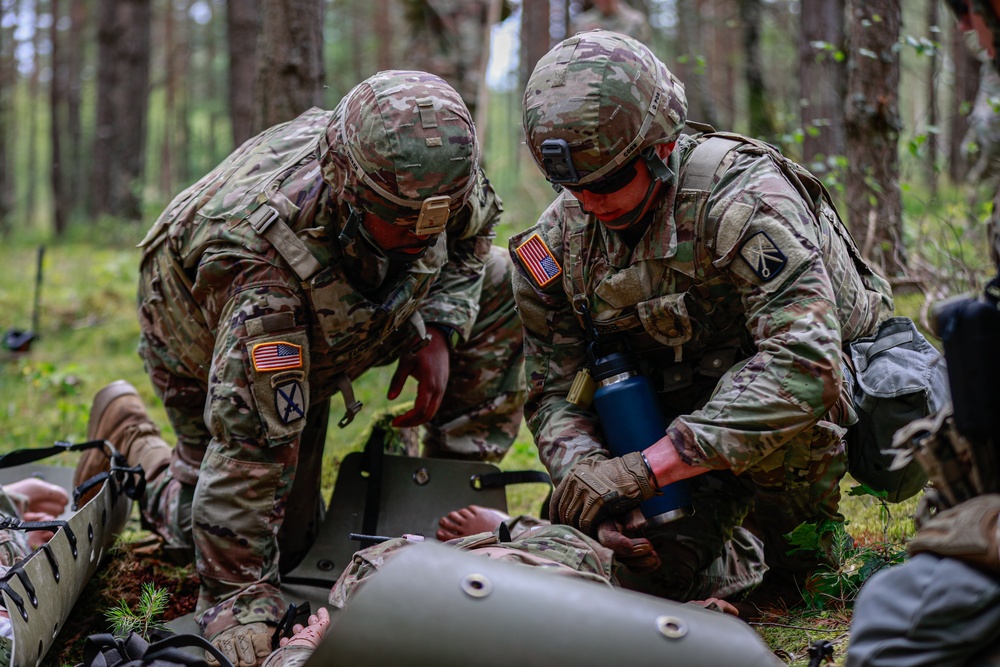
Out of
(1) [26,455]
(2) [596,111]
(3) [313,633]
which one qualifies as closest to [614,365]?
(2) [596,111]

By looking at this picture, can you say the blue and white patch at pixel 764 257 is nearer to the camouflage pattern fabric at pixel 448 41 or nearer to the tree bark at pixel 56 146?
the camouflage pattern fabric at pixel 448 41

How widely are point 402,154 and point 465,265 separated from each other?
1.12 meters

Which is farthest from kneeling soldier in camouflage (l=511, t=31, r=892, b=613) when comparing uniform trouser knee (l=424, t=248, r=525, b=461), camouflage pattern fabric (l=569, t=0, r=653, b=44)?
camouflage pattern fabric (l=569, t=0, r=653, b=44)

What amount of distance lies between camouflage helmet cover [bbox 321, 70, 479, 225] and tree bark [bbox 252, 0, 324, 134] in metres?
1.87

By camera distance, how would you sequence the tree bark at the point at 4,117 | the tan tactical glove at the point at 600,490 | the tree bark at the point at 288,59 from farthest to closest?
the tree bark at the point at 4,117 < the tree bark at the point at 288,59 < the tan tactical glove at the point at 600,490

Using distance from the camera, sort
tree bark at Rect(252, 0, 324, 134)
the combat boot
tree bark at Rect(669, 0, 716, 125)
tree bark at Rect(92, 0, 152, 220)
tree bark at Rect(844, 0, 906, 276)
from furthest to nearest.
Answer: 1. tree bark at Rect(92, 0, 152, 220)
2. tree bark at Rect(669, 0, 716, 125)
3. tree bark at Rect(844, 0, 906, 276)
4. tree bark at Rect(252, 0, 324, 134)
5. the combat boot

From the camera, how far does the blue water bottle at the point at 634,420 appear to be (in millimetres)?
2756

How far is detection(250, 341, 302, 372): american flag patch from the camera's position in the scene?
2.96 meters

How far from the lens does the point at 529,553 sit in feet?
7.60

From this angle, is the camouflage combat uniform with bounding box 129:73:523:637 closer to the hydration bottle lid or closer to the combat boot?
the combat boot


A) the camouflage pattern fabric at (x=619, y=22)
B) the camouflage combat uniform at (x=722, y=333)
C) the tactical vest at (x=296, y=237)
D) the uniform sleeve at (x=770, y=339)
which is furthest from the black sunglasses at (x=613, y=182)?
the camouflage pattern fabric at (x=619, y=22)

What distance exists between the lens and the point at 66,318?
784 cm

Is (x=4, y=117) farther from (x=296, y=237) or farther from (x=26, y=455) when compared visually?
(x=296, y=237)

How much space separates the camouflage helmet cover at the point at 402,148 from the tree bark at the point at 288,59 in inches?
73.5
